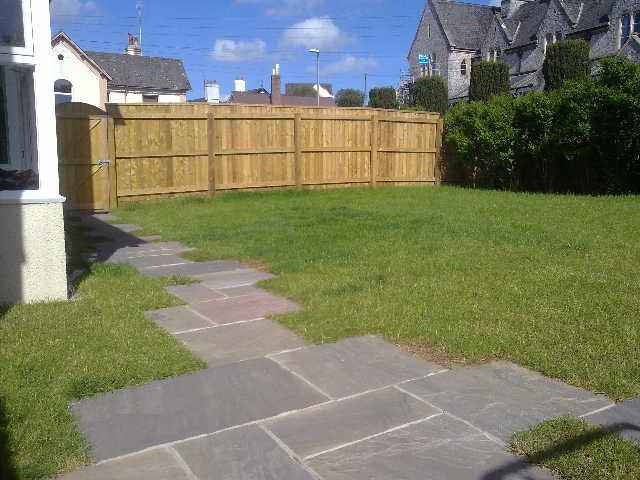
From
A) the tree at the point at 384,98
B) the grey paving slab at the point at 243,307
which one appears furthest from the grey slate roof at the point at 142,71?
the grey paving slab at the point at 243,307

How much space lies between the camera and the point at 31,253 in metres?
5.56

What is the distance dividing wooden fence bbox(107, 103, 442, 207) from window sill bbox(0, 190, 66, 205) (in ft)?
25.1

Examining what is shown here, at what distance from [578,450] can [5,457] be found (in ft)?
9.01

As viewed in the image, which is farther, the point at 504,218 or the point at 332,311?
the point at 504,218

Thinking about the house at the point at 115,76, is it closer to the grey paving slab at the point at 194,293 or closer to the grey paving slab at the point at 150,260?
the grey paving slab at the point at 150,260

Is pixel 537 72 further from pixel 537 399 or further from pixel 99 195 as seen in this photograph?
pixel 537 399

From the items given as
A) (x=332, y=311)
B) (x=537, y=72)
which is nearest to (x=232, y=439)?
(x=332, y=311)

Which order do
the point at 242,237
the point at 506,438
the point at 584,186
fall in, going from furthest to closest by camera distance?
the point at 584,186
the point at 242,237
the point at 506,438

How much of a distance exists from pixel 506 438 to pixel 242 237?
626 centimetres

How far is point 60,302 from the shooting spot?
5652 mm

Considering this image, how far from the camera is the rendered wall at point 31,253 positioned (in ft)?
17.9

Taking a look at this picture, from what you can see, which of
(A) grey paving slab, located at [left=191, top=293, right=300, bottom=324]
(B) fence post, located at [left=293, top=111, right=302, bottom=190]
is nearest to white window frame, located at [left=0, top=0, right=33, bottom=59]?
(A) grey paving slab, located at [left=191, top=293, right=300, bottom=324]

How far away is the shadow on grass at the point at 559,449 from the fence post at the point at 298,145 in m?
12.5

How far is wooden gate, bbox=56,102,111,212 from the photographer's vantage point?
12250 mm
